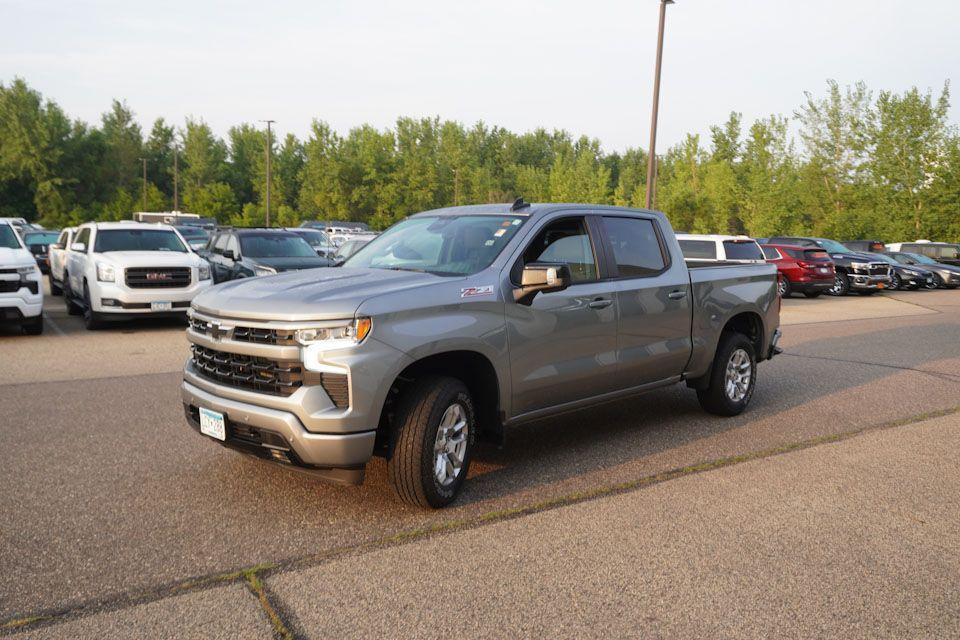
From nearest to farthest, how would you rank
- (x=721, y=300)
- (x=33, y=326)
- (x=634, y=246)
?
(x=634, y=246) < (x=721, y=300) < (x=33, y=326)

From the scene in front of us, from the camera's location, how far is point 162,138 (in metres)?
101

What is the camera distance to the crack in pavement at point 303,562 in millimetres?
3404

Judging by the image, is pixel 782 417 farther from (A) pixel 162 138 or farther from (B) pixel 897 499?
(A) pixel 162 138

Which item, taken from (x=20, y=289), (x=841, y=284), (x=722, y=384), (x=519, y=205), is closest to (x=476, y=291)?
(x=519, y=205)

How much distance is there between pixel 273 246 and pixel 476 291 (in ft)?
41.1

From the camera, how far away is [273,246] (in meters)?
16.7

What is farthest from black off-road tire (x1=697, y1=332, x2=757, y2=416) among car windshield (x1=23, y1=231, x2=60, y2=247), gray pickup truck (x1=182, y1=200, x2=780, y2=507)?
car windshield (x1=23, y1=231, x2=60, y2=247)

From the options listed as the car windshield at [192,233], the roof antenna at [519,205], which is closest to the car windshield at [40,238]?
the car windshield at [192,233]

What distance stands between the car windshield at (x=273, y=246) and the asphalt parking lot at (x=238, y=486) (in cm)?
661

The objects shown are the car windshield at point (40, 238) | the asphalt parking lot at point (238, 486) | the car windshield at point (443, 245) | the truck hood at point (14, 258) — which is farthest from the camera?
the car windshield at point (40, 238)

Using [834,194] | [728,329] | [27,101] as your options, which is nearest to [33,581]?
[728,329]

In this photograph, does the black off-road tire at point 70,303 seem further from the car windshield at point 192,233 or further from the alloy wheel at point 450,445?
the car windshield at point 192,233

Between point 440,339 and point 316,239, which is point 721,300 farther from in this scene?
point 316,239

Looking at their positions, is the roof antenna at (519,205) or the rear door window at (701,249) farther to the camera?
the rear door window at (701,249)
